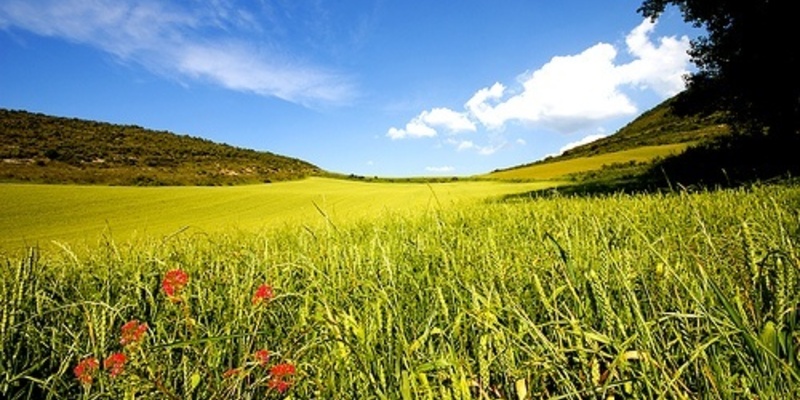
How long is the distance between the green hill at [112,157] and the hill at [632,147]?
3619 centimetres

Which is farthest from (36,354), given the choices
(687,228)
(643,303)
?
(687,228)

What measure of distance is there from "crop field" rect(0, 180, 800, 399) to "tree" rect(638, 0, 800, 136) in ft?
44.6

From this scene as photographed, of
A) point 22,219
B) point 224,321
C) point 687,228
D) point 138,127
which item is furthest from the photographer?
point 138,127

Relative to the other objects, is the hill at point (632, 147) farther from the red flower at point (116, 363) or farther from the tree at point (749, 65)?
the red flower at point (116, 363)

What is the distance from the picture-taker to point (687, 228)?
3.61 meters

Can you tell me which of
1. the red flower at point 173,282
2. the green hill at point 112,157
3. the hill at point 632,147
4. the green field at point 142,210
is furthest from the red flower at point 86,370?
the hill at point 632,147

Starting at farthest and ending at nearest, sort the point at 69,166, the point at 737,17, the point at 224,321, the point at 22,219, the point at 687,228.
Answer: the point at 69,166, the point at 22,219, the point at 737,17, the point at 687,228, the point at 224,321

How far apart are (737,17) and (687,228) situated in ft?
51.2

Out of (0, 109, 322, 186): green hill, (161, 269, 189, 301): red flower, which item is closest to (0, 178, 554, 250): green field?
(0, 109, 322, 186): green hill

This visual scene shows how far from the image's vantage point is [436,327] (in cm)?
→ 183

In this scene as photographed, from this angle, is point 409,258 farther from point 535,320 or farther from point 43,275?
point 43,275

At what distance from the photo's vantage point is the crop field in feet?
3.62

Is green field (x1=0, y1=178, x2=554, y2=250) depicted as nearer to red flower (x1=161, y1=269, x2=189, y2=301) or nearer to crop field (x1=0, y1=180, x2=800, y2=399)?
crop field (x1=0, y1=180, x2=800, y2=399)

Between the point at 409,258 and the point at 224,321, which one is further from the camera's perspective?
the point at 409,258
